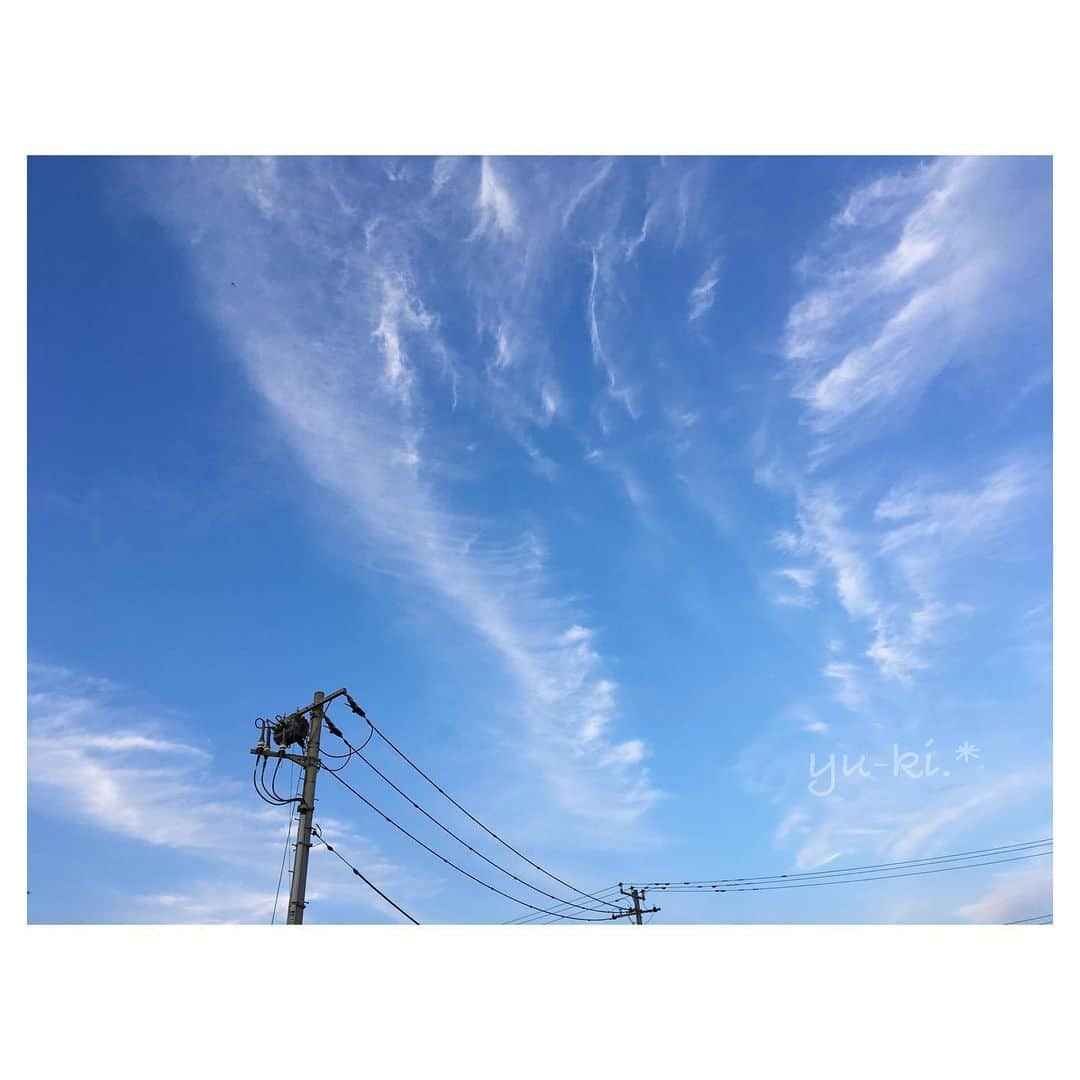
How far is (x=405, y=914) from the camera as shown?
1678cm

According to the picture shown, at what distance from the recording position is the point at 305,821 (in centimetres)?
1531

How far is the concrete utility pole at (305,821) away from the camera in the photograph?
47.0ft

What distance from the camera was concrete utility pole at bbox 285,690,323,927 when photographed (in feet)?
47.0

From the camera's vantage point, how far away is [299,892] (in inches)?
569
